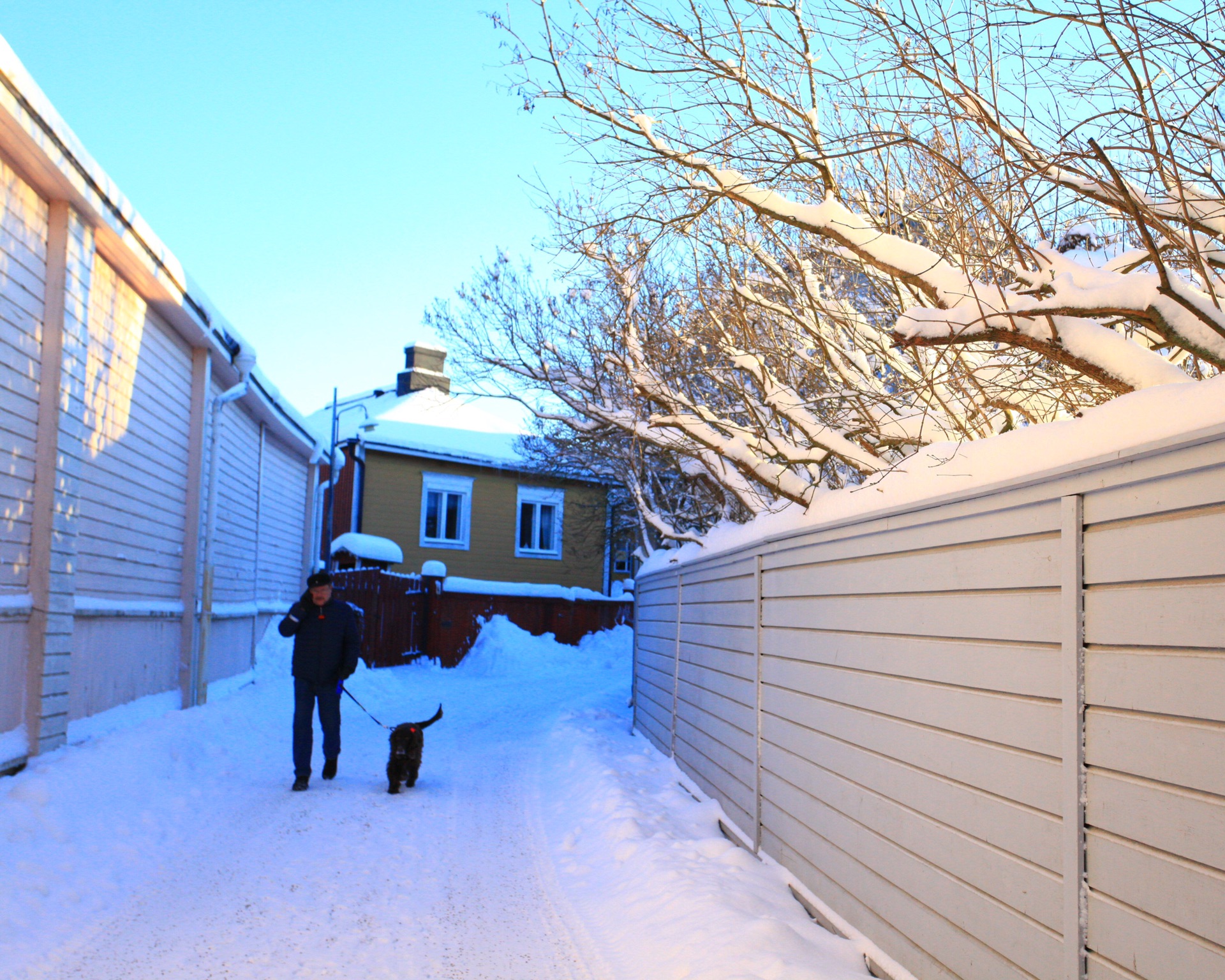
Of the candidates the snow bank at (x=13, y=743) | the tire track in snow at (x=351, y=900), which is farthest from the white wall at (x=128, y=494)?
the tire track in snow at (x=351, y=900)

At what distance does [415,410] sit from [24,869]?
73.7 ft

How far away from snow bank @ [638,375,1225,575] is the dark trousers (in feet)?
14.3

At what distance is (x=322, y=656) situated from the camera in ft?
25.8

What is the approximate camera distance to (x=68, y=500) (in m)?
7.29

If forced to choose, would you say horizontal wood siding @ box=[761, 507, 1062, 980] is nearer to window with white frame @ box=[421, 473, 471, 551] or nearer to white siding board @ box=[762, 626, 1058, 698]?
white siding board @ box=[762, 626, 1058, 698]

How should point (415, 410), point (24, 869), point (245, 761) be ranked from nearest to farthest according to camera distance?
point (24, 869), point (245, 761), point (415, 410)

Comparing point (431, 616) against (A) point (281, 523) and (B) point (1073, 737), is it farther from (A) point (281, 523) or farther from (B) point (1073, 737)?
(B) point (1073, 737)

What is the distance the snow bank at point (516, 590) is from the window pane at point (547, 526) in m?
2.72

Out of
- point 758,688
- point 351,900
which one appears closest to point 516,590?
point 758,688

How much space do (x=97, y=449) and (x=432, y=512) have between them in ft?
56.6

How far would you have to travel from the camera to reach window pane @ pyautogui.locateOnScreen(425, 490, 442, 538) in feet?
82.6

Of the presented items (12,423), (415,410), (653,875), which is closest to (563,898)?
(653,875)

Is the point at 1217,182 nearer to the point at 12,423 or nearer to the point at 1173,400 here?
the point at 1173,400

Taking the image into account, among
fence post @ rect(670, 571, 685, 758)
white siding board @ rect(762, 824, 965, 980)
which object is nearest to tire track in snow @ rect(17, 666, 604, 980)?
white siding board @ rect(762, 824, 965, 980)
